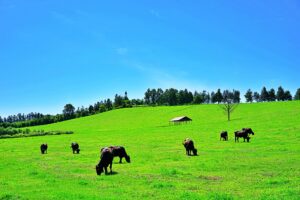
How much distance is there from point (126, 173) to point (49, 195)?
8499 millimetres

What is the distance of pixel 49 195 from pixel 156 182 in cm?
600

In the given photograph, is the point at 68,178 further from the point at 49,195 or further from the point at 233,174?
the point at 233,174

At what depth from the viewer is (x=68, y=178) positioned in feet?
82.8

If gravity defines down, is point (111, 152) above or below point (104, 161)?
above

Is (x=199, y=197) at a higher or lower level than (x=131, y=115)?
lower

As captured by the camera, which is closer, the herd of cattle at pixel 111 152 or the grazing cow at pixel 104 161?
the grazing cow at pixel 104 161

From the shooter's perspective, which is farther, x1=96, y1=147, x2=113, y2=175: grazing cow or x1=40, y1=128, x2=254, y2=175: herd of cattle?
x1=40, y1=128, x2=254, y2=175: herd of cattle

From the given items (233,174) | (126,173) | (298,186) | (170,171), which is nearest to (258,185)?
(298,186)

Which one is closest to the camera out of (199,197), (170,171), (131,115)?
(199,197)

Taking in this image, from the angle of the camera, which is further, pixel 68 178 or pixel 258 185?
pixel 68 178

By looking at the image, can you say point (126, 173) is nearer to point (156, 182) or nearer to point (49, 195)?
point (156, 182)

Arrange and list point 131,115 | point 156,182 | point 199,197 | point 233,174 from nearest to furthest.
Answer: point 199,197
point 156,182
point 233,174
point 131,115

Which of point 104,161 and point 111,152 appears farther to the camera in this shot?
point 111,152

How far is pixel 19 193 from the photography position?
66.4 feet
